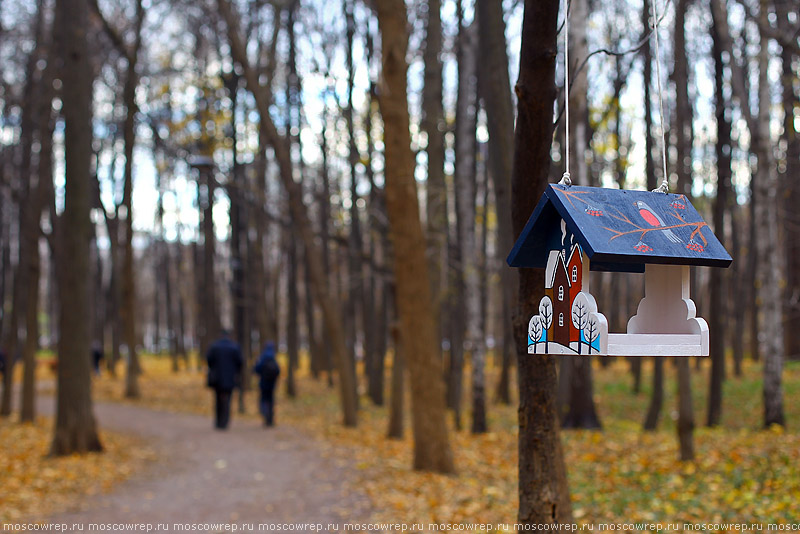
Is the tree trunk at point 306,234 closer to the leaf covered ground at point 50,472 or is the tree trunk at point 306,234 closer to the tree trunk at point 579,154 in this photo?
the leaf covered ground at point 50,472

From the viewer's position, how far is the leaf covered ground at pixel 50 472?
8984mm

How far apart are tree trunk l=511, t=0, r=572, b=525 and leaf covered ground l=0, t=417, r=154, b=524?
21.1ft

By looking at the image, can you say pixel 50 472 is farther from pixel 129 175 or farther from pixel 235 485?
pixel 129 175

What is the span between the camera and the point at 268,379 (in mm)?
15812

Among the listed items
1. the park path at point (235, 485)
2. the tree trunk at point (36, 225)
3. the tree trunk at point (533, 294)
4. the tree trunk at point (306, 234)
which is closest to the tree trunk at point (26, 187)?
the tree trunk at point (36, 225)

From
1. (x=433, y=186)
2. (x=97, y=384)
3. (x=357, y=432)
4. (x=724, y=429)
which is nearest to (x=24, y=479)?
(x=357, y=432)

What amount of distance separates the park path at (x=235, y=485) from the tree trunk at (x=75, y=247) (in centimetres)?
166

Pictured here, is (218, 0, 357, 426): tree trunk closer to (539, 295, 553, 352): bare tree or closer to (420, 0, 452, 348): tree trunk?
(420, 0, 452, 348): tree trunk

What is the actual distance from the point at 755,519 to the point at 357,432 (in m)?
9.37

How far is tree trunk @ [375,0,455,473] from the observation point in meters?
9.87

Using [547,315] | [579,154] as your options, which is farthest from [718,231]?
[547,315]

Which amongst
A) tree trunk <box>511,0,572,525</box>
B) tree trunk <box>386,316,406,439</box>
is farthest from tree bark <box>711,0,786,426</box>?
tree trunk <box>511,0,572,525</box>

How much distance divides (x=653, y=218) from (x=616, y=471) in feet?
25.6

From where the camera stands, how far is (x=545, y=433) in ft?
15.9
